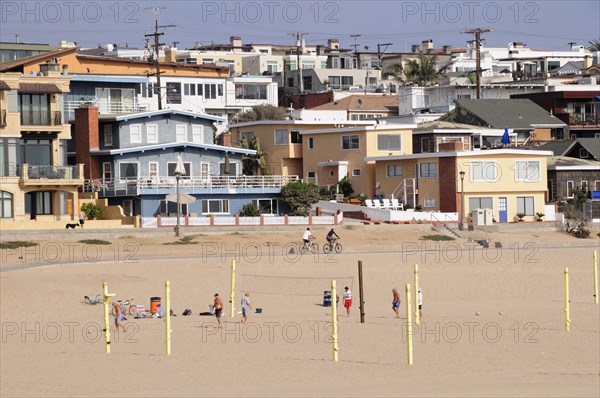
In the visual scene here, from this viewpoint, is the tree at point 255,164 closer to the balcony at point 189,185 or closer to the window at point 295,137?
the window at point 295,137

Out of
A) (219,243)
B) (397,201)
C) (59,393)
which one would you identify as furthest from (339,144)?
(59,393)

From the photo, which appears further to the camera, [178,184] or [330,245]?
[178,184]

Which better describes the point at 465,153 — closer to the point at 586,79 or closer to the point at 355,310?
the point at 355,310

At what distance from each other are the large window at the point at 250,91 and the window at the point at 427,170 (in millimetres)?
32022

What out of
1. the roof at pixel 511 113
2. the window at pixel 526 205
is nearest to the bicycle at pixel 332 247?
the window at pixel 526 205

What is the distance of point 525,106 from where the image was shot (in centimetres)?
9012

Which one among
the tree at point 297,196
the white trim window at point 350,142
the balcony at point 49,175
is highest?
the white trim window at point 350,142

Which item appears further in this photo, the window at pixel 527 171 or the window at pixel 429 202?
the window at pixel 527 171

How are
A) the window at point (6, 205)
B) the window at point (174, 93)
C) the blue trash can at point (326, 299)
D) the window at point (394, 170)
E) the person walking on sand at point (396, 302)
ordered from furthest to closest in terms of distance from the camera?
the window at point (174, 93), the window at point (394, 170), the window at point (6, 205), the blue trash can at point (326, 299), the person walking on sand at point (396, 302)

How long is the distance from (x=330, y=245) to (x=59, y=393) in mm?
30134

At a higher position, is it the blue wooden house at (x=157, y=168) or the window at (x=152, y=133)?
the window at (x=152, y=133)

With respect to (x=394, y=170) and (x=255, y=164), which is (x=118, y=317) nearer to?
(x=394, y=170)

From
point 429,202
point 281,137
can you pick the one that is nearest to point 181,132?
point 281,137

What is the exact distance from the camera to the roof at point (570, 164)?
2916 inches
